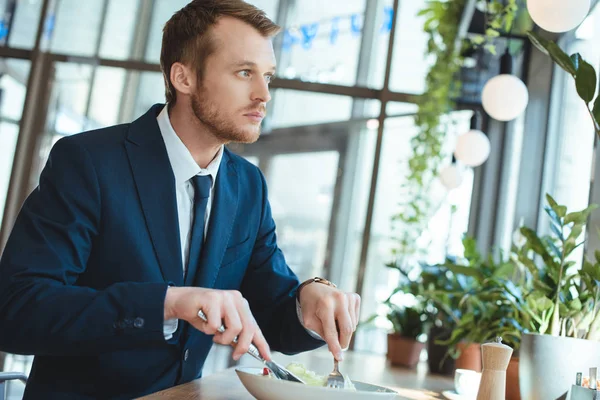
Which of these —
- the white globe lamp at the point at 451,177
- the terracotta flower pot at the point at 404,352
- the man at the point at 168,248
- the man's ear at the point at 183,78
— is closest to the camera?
the man at the point at 168,248

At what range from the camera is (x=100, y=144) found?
1.63 m

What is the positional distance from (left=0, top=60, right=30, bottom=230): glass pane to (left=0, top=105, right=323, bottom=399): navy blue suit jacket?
4.18 m

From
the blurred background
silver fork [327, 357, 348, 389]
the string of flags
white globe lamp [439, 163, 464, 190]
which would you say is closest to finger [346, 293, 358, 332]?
silver fork [327, 357, 348, 389]

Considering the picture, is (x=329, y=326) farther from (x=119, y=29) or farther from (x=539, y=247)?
(x=119, y=29)

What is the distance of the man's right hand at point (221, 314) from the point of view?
3.74 feet

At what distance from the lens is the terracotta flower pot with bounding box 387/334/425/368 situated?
3672 mm

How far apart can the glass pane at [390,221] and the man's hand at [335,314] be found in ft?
10.9

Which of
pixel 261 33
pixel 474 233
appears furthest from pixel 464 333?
pixel 474 233

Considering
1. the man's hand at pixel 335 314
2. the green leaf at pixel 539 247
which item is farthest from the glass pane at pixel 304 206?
the man's hand at pixel 335 314

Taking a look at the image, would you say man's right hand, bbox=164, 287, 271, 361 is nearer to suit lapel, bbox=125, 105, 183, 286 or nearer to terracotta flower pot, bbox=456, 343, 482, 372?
suit lapel, bbox=125, 105, 183, 286

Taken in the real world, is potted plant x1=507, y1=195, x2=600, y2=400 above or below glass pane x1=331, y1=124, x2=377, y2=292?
below

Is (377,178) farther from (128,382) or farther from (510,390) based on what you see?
(128,382)

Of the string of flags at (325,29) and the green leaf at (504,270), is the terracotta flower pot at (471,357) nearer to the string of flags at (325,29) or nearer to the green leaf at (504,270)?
the green leaf at (504,270)

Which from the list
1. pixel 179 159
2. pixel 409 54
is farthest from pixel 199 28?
pixel 409 54
